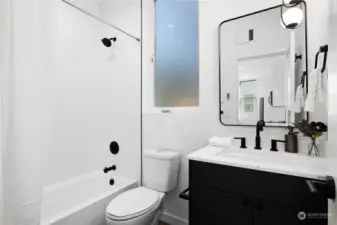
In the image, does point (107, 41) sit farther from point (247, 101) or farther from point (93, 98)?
point (247, 101)

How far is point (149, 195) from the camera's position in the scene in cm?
163

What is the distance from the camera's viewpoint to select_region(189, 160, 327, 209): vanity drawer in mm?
965

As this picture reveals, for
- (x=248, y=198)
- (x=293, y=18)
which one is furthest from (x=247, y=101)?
(x=248, y=198)

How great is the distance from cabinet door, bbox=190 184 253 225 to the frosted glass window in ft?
2.89

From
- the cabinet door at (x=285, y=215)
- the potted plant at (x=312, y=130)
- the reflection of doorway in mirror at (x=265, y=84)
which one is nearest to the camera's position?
the cabinet door at (x=285, y=215)

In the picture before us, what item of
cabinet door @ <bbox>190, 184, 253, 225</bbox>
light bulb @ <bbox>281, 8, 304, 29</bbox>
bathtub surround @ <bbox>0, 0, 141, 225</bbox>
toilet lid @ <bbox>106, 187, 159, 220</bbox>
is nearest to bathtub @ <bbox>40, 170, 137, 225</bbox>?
bathtub surround @ <bbox>0, 0, 141, 225</bbox>

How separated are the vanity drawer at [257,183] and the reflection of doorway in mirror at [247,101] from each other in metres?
0.59

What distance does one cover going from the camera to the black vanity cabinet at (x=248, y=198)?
0.97 meters

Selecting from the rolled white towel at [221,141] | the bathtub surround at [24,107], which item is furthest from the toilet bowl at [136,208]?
the rolled white towel at [221,141]

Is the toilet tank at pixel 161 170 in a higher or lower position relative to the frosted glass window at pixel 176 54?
lower

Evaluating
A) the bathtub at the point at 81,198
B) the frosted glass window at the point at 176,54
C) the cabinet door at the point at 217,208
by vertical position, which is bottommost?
the bathtub at the point at 81,198

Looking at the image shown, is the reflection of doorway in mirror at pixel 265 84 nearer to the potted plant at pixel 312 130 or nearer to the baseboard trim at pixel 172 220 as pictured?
the potted plant at pixel 312 130

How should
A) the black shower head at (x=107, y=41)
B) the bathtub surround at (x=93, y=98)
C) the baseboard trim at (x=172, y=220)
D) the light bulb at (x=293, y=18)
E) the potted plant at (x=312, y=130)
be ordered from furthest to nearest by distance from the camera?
the black shower head at (x=107, y=41) → the bathtub surround at (x=93, y=98) → the baseboard trim at (x=172, y=220) → the light bulb at (x=293, y=18) → the potted plant at (x=312, y=130)

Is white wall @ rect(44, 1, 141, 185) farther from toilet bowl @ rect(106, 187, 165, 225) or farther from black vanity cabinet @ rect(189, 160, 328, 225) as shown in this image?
black vanity cabinet @ rect(189, 160, 328, 225)
